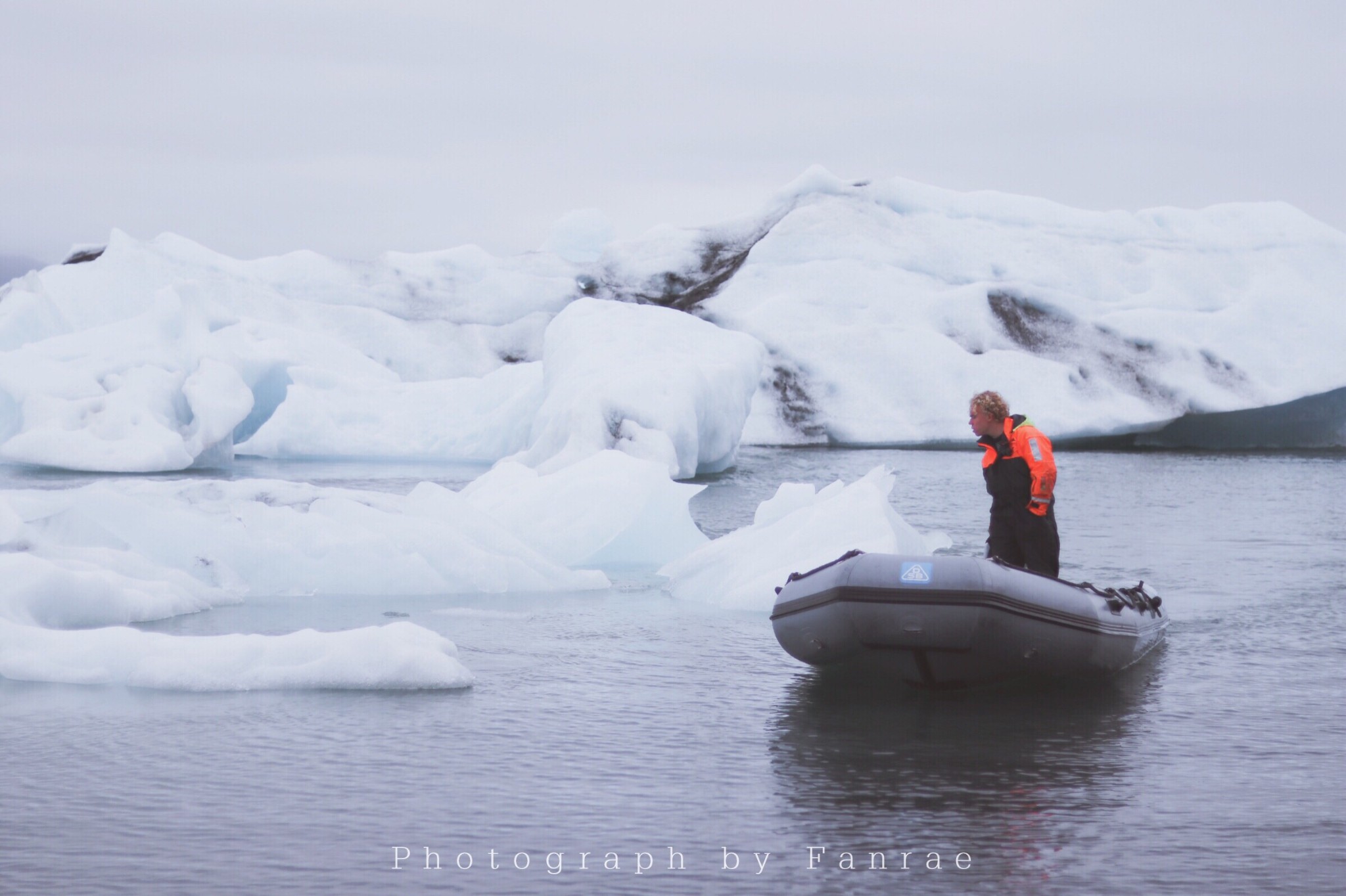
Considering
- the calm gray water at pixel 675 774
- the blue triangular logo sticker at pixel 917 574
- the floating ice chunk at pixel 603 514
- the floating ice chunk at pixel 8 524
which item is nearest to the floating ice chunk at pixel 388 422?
the floating ice chunk at pixel 603 514

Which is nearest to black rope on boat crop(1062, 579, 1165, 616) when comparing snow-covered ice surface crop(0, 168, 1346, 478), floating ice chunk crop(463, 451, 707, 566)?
floating ice chunk crop(463, 451, 707, 566)

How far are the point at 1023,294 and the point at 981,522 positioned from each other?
54.3 feet

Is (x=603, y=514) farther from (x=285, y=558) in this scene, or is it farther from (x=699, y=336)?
(x=699, y=336)

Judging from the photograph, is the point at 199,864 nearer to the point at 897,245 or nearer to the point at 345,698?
the point at 345,698

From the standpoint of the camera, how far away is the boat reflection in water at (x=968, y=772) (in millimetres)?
4204

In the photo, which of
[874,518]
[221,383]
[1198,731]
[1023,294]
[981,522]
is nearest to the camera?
[1198,731]

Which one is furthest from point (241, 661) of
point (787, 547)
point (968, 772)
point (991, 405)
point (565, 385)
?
point (565, 385)

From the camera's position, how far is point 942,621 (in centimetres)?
601

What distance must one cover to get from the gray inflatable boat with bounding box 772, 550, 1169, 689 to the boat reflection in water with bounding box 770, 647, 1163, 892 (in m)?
0.18

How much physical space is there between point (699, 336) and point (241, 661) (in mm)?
15551

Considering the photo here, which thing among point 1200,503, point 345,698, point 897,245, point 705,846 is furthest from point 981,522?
point 897,245

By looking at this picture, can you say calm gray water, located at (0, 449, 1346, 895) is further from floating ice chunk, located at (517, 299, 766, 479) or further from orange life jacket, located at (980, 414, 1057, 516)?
floating ice chunk, located at (517, 299, 766, 479)

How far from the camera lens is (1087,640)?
254 inches

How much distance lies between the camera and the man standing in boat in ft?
21.2
